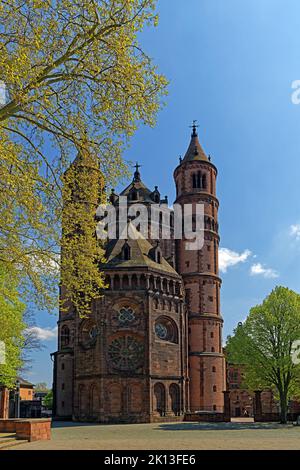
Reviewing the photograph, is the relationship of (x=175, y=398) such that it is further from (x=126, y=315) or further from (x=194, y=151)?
(x=194, y=151)

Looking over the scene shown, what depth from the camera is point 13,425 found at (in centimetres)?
2288

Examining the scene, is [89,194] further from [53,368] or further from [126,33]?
[53,368]

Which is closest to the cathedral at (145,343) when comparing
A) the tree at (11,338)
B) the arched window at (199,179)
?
the arched window at (199,179)

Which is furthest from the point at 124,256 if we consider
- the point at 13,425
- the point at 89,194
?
the point at 89,194

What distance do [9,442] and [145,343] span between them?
31.8 meters

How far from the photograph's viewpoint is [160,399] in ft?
168

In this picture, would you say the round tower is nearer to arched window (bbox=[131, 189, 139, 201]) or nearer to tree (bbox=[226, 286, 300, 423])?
arched window (bbox=[131, 189, 139, 201])

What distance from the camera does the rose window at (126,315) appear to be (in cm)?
5148

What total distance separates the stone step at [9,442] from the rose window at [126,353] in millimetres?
30295

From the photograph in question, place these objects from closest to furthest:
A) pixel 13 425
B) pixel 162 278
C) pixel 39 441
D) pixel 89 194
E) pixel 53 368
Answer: pixel 89 194, pixel 39 441, pixel 13 425, pixel 162 278, pixel 53 368

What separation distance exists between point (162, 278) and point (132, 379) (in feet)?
34.3

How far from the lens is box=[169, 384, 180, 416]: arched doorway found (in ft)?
171

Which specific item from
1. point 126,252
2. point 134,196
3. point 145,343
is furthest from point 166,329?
point 134,196

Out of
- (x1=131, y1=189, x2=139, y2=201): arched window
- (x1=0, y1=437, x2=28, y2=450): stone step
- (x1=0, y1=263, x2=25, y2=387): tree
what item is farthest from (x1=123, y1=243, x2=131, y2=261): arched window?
(x1=0, y1=437, x2=28, y2=450): stone step
